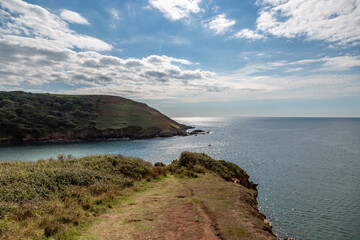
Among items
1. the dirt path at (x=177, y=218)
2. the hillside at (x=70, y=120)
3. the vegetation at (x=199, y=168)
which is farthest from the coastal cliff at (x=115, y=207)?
the hillside at (x=70, y=120)

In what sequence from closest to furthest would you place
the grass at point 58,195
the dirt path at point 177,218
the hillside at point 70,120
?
the grass at point 58,195 → the dirt path at point 177,218 → the hillside at point 70,120

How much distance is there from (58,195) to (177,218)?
28.5ft

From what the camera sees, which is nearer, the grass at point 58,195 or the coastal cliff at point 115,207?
the grass at point 58,195

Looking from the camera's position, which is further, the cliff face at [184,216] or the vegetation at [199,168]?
the vegetation at [199,168]

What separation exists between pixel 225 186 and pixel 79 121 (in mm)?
124037

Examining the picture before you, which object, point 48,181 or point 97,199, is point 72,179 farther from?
point 97,199

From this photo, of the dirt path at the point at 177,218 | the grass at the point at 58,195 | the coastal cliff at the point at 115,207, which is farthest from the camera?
the dirt path at the point at 177,218

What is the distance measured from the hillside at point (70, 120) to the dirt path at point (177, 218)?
110845 millimetres

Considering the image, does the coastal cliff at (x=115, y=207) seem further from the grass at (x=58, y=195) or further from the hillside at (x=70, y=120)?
the hillside at (x=70, y=120)

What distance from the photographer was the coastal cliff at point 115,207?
32.0 ft

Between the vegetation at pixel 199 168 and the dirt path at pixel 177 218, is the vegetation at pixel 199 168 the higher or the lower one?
the lower one

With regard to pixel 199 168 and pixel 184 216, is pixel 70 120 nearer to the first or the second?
pixel 199 168

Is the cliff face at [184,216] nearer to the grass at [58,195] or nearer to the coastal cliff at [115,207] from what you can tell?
the coastal cliff at [115,207]

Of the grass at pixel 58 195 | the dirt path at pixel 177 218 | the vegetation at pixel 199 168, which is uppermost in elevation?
the grass at pixel 58 195
